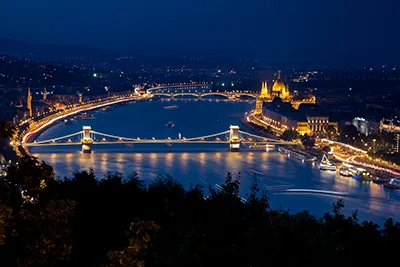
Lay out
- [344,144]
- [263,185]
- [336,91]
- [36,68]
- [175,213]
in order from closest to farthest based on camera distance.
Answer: [175,213], [263,185], [344,144], [336,91], [36,68]

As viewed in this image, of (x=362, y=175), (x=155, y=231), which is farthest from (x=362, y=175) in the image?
(x=155, y=231)

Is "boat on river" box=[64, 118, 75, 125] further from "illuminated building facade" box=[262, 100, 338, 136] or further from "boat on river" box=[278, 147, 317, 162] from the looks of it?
"boat on river" box=[278, 147, 317, 162]

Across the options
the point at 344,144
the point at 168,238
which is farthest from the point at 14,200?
the point at 344,144

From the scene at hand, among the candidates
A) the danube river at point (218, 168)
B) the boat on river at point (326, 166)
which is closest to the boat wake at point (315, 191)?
the danube river at point (218, 168)

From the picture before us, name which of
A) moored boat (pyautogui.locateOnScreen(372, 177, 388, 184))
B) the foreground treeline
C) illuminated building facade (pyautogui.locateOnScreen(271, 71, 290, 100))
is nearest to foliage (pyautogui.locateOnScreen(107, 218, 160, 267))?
the foreground treeline

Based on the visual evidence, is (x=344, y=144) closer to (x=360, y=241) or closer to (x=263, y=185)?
(x=263, y=185)
